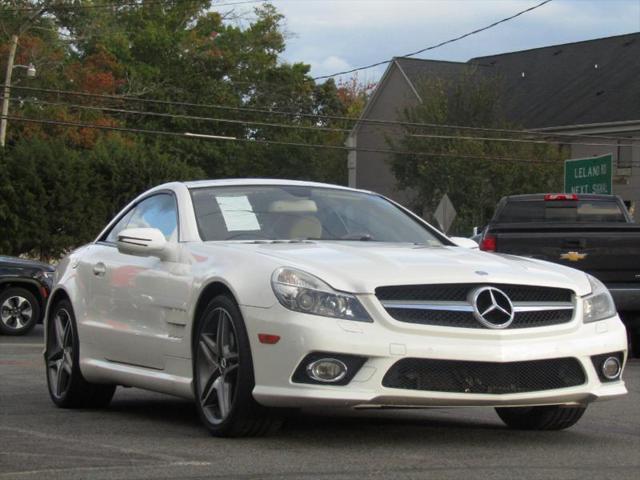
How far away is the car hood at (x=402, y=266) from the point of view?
6922 millimetres

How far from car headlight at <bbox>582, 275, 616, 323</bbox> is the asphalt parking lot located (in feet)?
2.16

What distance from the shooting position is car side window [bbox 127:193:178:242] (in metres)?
8.47

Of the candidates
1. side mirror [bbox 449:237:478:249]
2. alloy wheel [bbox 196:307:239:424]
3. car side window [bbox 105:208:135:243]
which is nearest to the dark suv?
car side window [bbox 105:208:135:243]

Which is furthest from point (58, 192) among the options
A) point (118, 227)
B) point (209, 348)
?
point (209, 348)

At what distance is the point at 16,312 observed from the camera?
67.0ft

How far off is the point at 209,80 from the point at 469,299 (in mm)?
65209

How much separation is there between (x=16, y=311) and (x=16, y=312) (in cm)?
1

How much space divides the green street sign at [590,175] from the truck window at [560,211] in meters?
18.7

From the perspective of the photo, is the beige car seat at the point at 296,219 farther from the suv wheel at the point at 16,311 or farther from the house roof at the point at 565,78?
the house roof at the point at 565,78

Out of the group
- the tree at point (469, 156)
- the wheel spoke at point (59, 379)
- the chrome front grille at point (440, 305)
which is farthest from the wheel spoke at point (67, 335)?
the tree at point (469, 156)

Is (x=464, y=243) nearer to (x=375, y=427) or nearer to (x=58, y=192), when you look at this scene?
(x=375, y=427)

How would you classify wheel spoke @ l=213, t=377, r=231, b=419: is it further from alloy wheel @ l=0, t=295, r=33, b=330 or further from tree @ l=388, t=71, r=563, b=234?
tree @ l=388, t=71, r=563, b=234

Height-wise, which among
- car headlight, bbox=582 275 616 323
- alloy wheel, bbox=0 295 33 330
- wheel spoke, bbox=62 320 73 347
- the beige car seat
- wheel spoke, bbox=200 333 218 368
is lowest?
alloy wheel, bbox=0 295 33 330

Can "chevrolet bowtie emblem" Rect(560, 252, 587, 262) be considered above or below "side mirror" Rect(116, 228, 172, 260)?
below
